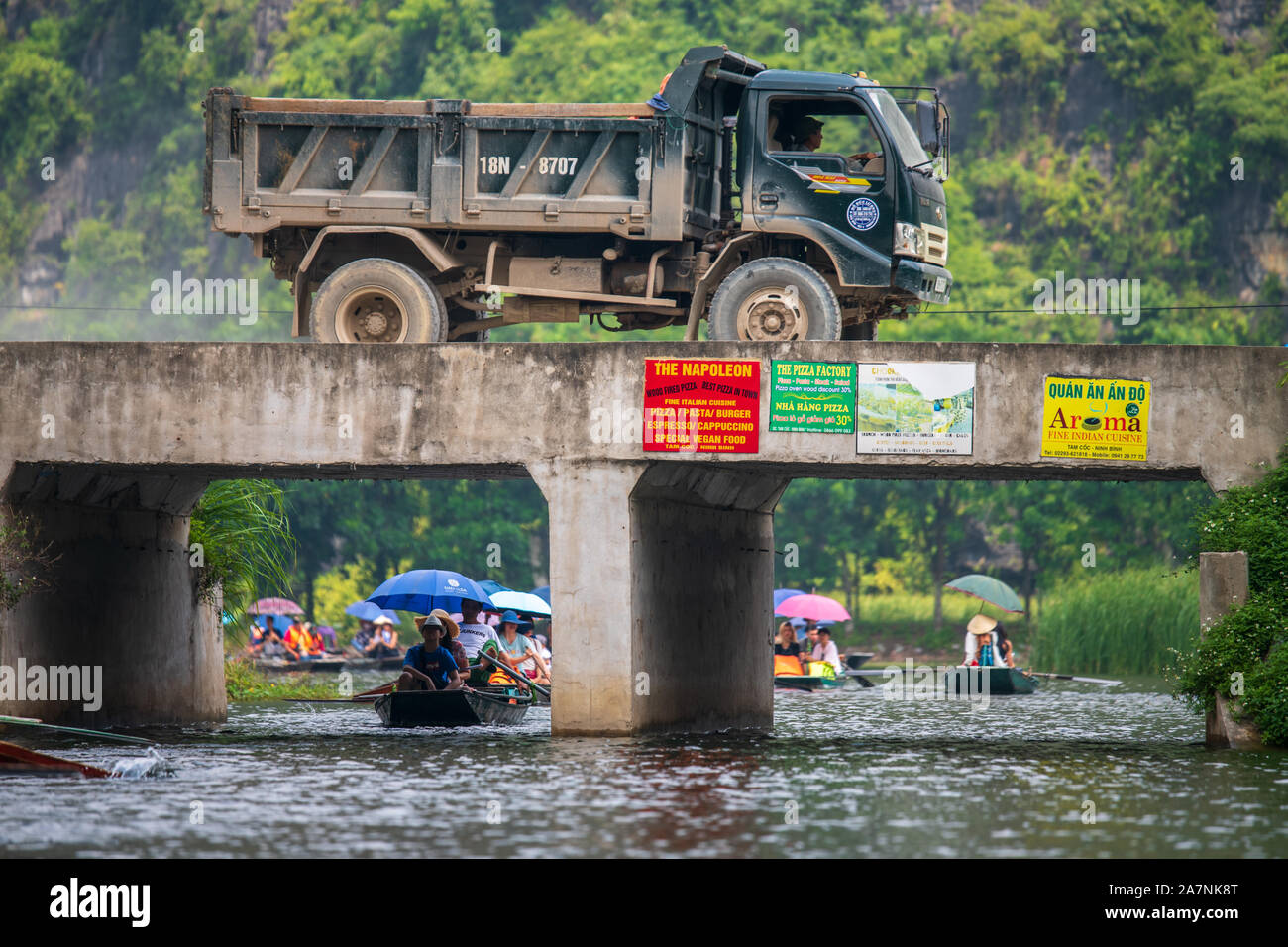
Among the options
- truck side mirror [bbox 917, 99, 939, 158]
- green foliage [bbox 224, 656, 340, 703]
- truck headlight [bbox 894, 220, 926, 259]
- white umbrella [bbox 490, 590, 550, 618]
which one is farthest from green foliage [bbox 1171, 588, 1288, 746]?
green foliage [bbox 224, 656, 340, 703]

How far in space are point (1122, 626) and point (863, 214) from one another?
61.8ft

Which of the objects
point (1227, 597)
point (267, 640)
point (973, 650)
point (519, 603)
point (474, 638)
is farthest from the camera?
point (267, 640)

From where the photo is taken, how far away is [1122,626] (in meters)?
36.8

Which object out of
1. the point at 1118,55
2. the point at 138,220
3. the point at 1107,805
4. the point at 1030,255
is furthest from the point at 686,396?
the point at 138,220

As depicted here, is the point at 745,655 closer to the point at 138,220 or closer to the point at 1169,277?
the point at 1169,277

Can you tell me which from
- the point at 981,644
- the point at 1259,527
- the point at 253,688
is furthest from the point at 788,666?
the point at 1259,527

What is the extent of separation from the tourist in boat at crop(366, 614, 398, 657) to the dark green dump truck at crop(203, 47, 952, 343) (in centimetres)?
2554

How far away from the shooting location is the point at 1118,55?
207 ft

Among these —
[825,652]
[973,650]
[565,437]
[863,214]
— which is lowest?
[825,652]

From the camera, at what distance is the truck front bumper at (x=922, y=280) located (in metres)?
20.2

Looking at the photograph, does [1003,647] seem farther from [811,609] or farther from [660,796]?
[660,796]

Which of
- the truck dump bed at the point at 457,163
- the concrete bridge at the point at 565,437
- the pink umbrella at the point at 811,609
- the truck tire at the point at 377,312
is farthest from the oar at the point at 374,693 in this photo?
the pink umbrella at the point at 811,609

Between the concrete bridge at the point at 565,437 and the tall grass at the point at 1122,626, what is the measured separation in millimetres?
16539

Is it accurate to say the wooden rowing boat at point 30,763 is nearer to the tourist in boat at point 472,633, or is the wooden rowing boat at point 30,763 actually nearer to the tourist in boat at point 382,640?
the tourist in boat at point 472,633
